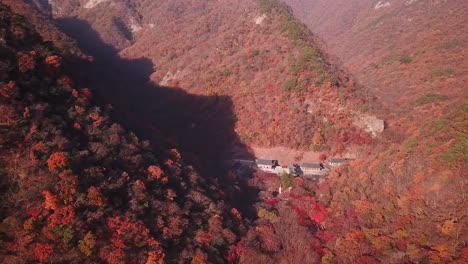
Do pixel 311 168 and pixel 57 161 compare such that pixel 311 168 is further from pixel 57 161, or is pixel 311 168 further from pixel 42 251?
pixel 42 251

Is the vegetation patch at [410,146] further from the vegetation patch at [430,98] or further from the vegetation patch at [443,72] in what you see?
the vegetation patch at [443,72]

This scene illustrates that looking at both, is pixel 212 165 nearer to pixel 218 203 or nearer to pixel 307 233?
pixel 218 203

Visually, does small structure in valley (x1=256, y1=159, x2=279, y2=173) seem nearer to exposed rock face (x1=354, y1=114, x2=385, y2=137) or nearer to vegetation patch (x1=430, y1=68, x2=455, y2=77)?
exposed rock face (x1=354, y1=114, x2=385, y2=137)

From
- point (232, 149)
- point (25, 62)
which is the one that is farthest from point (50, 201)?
point (232, 149)

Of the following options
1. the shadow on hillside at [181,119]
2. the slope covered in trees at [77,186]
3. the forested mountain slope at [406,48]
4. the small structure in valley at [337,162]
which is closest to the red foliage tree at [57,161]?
the slope covered in trees at [77,186]

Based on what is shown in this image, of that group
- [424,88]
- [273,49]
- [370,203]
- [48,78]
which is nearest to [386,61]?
[424,88]
